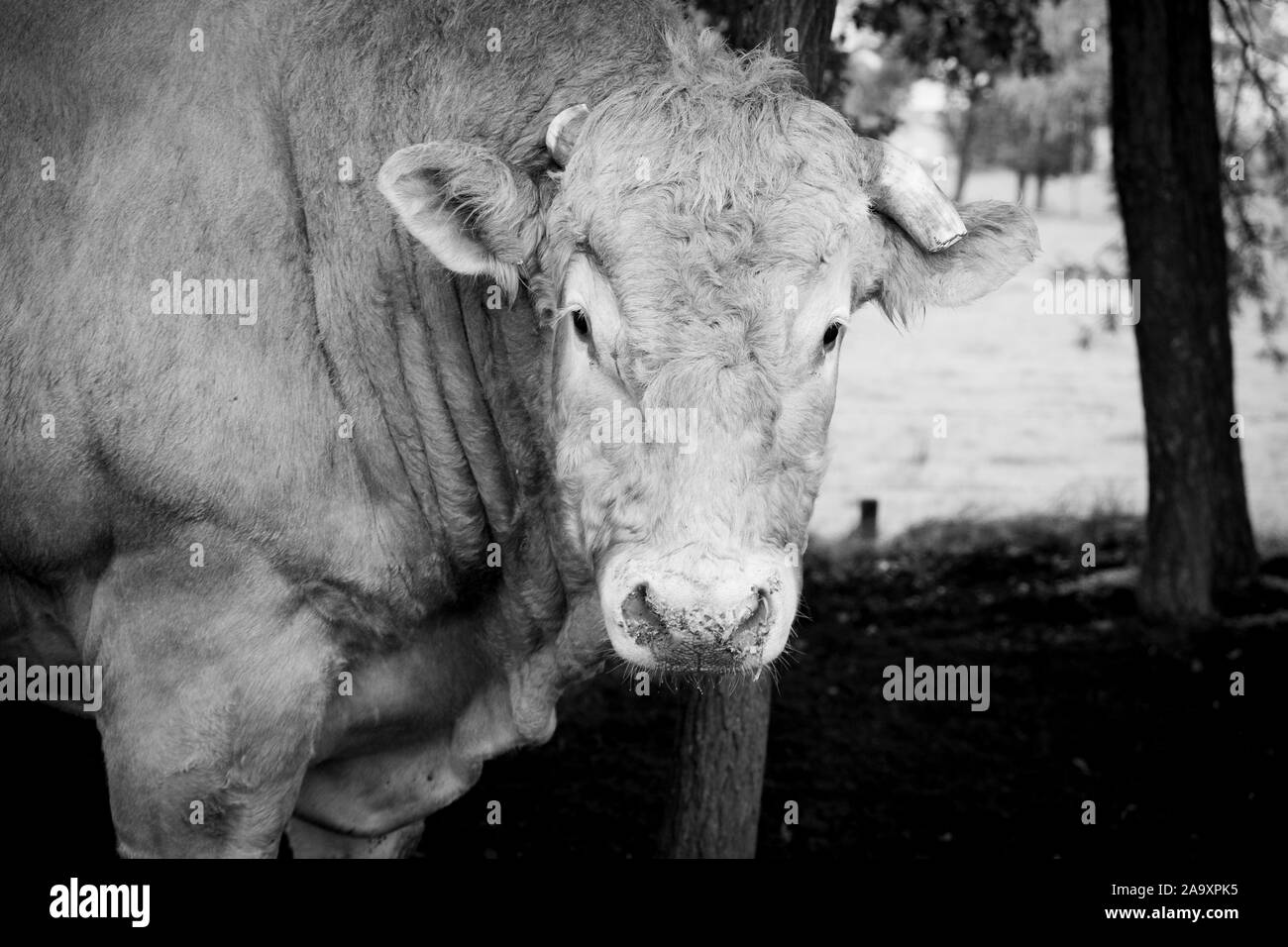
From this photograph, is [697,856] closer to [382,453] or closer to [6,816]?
[382,453]

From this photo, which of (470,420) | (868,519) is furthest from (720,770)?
(868,519)

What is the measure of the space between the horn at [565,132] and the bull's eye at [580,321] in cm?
44

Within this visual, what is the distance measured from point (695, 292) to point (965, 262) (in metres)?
1.07

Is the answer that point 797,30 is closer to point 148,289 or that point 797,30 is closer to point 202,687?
point 148,289

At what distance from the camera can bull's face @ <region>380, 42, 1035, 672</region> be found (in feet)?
10.3

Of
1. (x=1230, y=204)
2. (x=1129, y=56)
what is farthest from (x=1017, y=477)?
(x=1129, y=56)

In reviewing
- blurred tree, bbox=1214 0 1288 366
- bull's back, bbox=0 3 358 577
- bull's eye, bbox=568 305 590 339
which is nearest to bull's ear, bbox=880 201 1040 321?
bull's eye, bbox=568 305 590 339

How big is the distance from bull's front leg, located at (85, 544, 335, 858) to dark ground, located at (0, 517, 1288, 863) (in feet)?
5.29

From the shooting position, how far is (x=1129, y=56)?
7805 millimetres

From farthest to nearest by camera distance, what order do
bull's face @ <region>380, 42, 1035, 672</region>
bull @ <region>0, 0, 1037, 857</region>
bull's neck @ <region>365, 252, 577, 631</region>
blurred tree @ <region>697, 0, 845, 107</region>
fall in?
blurred tree @ <region>697, 0, 845, 107</region>
bull's neck @ <region>365, 252, 577, 631</region>
bull @ <region>0, 0, 1037, 857</region>
bull's face @ <region>380, 42, 1035, 672</region>

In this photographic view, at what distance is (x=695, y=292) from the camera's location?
10.5 feet

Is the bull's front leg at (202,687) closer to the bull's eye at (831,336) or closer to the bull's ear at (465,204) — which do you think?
the bull's ear at (465,204)

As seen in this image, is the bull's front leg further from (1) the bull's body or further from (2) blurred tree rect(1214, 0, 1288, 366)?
(2) blurred tree rect(1214, 0, 1288, 366)

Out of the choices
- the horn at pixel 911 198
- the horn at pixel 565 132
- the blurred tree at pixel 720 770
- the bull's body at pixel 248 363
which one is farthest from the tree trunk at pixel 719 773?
the horn at pixel 565 132
